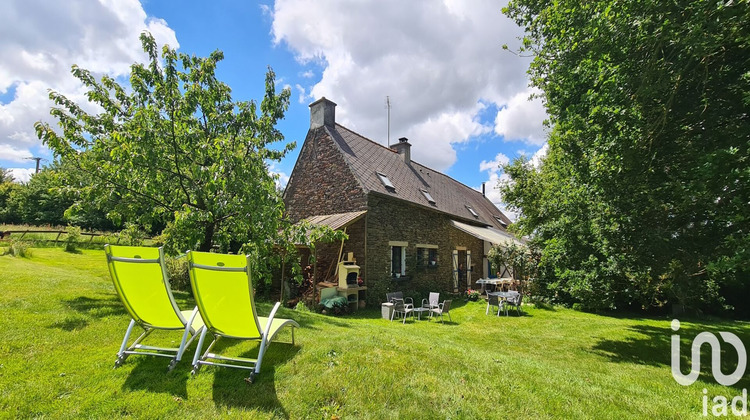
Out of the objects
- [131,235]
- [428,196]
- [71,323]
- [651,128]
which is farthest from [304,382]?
[428,196]

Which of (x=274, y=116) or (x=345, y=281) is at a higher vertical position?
(x=274, y=116)

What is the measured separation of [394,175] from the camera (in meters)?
18.3

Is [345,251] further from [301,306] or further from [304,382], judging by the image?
[304,382]

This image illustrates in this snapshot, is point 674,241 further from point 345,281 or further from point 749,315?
point 749,315

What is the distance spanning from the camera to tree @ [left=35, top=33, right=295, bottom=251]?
7750mm

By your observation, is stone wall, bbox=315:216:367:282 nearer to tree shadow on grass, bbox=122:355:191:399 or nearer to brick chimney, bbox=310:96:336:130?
brick chimney, bbox=310:96:336:130

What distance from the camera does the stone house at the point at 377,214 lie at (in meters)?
13.7

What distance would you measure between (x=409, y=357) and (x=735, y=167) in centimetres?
588

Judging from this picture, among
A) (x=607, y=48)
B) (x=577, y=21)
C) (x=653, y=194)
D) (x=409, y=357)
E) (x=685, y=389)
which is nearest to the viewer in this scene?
(x=409, y=357)

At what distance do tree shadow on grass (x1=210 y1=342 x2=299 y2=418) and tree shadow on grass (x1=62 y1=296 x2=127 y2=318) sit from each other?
11.6 feet

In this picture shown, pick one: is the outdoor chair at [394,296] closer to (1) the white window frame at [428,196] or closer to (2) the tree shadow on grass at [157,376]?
(1) the white window frame at [428,196]

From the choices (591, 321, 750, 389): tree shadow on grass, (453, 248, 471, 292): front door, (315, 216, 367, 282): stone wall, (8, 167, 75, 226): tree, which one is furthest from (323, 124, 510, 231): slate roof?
(8, 167, 75, 226): tree

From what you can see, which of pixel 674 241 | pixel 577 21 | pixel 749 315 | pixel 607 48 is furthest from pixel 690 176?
pixel 749 315

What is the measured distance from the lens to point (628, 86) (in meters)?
6.39
